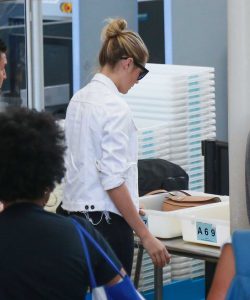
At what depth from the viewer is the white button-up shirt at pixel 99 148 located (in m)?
3.16

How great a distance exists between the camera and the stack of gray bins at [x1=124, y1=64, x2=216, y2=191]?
5.21 m

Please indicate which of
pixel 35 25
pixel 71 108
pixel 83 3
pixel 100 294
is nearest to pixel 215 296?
pixel 100 294

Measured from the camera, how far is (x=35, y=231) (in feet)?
6.43

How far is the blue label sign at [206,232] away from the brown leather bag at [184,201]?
Answer: 0.33 metres

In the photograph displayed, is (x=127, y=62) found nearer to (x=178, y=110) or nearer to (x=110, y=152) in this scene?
(x=110, y=152)

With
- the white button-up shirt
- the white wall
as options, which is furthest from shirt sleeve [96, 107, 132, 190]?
the white wall

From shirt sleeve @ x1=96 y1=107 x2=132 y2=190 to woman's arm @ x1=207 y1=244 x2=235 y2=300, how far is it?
3.26 feet

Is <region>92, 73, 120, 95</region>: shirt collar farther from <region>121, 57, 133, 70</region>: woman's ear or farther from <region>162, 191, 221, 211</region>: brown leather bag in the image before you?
<region>162, 191, 221, 211</region>: brown leather bag

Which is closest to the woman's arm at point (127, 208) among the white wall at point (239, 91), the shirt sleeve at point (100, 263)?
the white wall at point (239, 91)

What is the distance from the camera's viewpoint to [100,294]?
2014 mm

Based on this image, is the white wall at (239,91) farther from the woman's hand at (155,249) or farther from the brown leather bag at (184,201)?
the brown leather bag at (184,201)

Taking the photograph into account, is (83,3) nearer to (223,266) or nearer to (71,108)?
(71,108)

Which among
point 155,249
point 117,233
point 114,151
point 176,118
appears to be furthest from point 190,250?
point 176,118

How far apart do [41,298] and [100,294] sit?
0.47 ft
